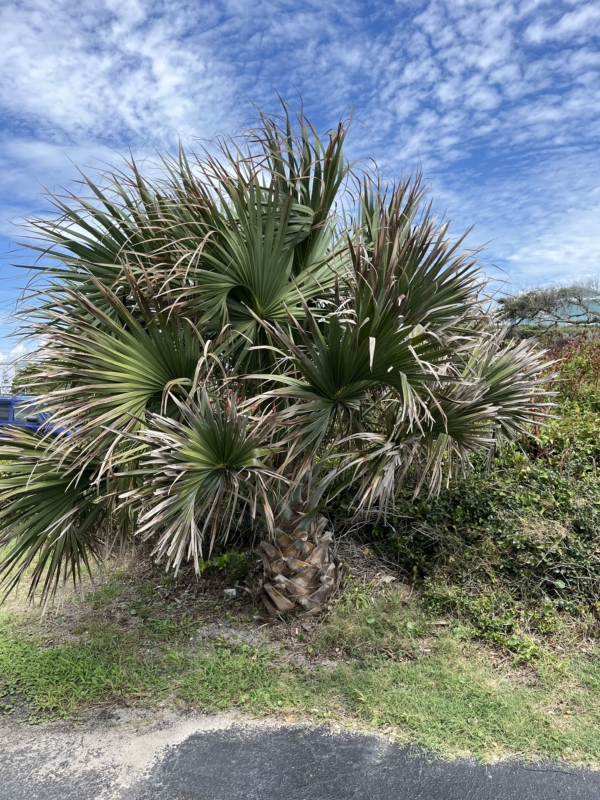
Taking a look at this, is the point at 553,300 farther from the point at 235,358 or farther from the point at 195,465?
the point at 195,465

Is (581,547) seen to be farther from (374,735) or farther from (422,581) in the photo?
(374,735)

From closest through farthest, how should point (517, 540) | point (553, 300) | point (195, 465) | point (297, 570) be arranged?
point (195, 465) → point (297, 570) → point (517, 540) → point (553, 300)

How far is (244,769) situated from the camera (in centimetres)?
322

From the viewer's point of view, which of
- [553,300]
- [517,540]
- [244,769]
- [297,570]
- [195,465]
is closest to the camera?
[244,769]

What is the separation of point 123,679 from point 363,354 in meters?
3.07

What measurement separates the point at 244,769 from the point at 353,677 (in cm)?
108

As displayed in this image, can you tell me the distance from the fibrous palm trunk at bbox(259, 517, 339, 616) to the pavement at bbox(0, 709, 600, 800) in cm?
116

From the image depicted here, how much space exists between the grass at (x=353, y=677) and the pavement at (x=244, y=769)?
17cm

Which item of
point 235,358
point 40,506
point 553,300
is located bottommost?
point 40,506

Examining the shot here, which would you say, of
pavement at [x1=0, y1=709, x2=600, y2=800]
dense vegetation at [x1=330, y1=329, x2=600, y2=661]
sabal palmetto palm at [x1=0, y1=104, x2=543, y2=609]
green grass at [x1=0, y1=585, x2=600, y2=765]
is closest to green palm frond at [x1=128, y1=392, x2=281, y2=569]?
sabal palmetto palm at [x1=0, y1=104, x2=543, y2=609]

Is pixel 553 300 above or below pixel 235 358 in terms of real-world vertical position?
above

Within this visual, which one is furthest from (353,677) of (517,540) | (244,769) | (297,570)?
A: (517,540)

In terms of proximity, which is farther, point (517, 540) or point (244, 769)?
point (517, 540)

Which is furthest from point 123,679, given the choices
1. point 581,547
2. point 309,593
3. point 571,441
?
point 571,441
